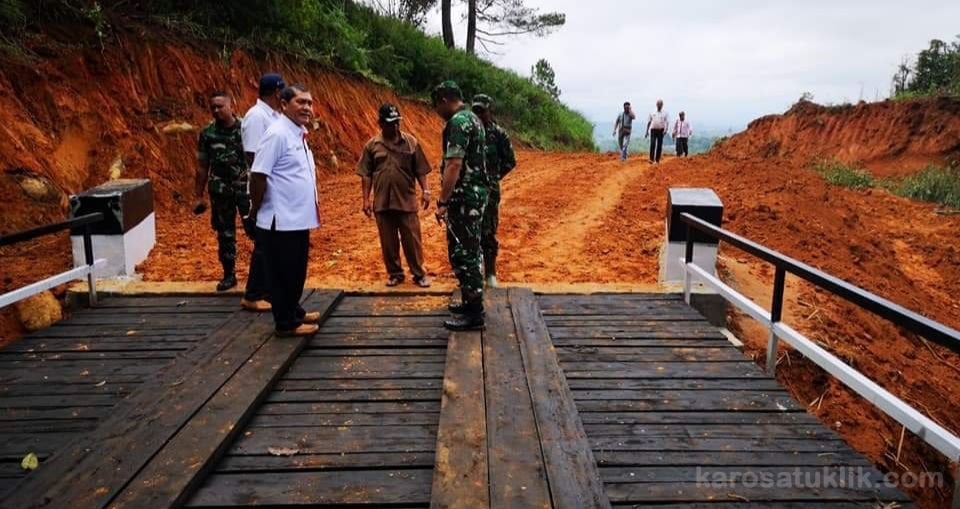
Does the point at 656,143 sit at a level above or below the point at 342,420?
above

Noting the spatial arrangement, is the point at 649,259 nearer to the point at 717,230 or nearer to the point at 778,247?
the point at 778,247

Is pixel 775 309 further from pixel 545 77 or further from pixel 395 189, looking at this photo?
pixel 545 77

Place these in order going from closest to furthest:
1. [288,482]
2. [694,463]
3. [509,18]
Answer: [288,482]
[694,463]
[509,18]

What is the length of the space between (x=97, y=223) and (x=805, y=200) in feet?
35.4

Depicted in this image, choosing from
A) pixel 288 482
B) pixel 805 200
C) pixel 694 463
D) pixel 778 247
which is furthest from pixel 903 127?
pixel 288 482

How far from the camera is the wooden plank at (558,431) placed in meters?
2.48

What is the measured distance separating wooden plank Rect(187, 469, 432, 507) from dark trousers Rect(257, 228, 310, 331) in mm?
1593

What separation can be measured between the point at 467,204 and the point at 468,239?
257mm

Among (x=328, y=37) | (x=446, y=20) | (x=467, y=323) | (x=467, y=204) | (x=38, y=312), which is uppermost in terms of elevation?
(x=446, y=20)

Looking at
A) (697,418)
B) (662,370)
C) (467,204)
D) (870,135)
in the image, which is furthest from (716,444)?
(870,135)

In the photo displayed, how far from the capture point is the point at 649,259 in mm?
7797

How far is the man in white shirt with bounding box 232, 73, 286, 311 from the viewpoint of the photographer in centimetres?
456

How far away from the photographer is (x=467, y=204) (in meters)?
4.43

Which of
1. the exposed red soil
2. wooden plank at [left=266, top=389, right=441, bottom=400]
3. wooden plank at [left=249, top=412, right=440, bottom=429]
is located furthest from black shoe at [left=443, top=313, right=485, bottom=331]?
the exposed red soil
